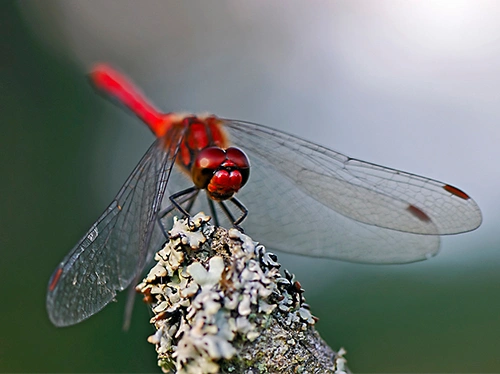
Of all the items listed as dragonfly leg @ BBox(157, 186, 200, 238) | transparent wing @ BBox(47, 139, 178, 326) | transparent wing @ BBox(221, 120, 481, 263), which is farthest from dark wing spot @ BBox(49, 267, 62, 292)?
transparent wing @ BBox(221, 120, 481, 263)

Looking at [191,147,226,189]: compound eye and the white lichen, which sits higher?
[191,147,226,189]: compound eye

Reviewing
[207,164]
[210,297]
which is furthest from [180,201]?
[210,297]

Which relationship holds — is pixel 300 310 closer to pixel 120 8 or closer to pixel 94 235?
pixel 94 235

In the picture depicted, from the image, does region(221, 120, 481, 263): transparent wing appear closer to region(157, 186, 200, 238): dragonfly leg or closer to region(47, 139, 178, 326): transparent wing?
region(157, 186, 200, 238): dragonfly leg

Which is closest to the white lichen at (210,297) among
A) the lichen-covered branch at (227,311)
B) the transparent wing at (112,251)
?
the lichen-covered branch at (227,311)

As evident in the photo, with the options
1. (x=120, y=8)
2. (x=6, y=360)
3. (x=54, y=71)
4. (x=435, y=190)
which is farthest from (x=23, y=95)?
Answer: (x=435, y=190)

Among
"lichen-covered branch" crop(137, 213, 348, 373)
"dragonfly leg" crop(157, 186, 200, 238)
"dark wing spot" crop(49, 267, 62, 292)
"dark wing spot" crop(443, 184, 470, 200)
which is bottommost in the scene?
"lichen-covered branch" crop(137, 213, 348, 373)

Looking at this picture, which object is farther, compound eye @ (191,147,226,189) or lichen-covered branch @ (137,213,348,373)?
A: compound eye @ (191,147,226,189)

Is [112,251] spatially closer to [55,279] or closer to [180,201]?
[55,279]

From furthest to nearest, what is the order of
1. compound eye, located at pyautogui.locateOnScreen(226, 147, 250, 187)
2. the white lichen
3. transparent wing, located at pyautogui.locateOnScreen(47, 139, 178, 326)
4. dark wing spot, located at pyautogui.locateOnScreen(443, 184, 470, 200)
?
dark wing spot, located at pyautogui.locateOnScreen(443, 184, 470, 200) → compound eye, located at pyautogui.locateOnScreen(226, 147, 250, 187) → transparent wing, located at pyautogui.locateOnScreen(47, 139, 178, 326) → the white lichen

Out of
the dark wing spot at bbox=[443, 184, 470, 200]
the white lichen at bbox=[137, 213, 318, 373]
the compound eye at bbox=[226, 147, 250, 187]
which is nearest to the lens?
the white lichen at bbox=[137, 213, 318, 373]
